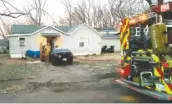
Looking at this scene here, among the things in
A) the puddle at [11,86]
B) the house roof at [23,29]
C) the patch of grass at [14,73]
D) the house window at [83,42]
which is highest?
the house roof at [23,29]

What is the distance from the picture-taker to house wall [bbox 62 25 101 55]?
36938 mm

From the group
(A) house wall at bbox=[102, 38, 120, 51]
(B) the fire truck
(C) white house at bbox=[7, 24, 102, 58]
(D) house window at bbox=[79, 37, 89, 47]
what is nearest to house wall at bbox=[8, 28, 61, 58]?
(C) white house at bbox=[7, 24, 102, 58]

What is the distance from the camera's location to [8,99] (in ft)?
33.1

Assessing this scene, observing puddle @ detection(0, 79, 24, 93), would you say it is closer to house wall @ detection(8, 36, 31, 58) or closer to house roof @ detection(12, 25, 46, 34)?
house wall @ detection(8, 36, 31, 58)

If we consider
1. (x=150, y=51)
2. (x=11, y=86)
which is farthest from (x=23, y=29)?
(x=150, y=51)

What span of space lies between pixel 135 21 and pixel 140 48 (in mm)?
852

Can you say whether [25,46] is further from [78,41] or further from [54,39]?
[78,41]

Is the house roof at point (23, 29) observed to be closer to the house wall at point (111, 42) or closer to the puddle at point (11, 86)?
the house wall at point (111, 42)

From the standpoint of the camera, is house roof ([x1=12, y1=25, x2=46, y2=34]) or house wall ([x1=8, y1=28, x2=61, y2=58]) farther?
house roof ([x1=12, y1=25, x2=46, y2=34])

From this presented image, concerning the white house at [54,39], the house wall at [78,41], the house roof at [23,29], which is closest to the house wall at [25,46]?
the white house at [54,39]

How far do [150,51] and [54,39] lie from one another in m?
28.7

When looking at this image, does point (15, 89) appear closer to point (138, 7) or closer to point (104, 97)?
point (104, 97)

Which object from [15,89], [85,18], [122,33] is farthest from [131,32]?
[85,18]

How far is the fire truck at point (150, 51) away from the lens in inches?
302
